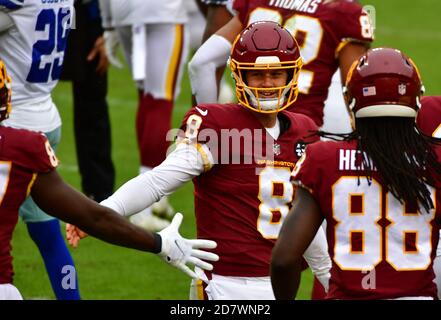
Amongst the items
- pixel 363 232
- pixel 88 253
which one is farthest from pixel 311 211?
pixel 88 253

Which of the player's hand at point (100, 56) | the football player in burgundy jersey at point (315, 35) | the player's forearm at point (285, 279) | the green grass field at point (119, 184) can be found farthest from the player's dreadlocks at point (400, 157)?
the player's hand at point (100, 56)

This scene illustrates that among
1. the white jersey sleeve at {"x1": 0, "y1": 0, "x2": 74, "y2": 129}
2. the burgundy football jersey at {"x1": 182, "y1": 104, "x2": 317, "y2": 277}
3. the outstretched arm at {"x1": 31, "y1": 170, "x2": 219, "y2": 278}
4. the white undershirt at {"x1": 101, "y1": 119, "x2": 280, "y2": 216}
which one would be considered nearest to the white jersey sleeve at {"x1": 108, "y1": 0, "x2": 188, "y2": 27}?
the white jersey sleeve at {"x1": 0, "y1": 0, "x2": 74, "y2": 129}

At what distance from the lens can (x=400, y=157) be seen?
4.01m

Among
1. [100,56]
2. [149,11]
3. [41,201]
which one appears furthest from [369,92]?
[100,56]

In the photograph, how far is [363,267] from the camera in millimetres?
4012

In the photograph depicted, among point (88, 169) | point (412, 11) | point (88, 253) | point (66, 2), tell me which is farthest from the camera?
point (412, 11)

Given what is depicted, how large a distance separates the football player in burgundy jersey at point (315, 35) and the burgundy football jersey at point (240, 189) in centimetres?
152

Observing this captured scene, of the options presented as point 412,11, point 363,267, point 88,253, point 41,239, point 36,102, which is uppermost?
point 363,267

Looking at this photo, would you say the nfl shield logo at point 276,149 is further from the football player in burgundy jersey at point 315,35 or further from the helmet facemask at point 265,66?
the football player in burgundy jersey at point 315,35

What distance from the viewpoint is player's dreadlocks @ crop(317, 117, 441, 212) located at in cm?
398

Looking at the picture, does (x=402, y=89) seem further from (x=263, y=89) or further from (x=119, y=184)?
(x=119, y=184)

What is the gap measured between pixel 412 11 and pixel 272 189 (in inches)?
478
